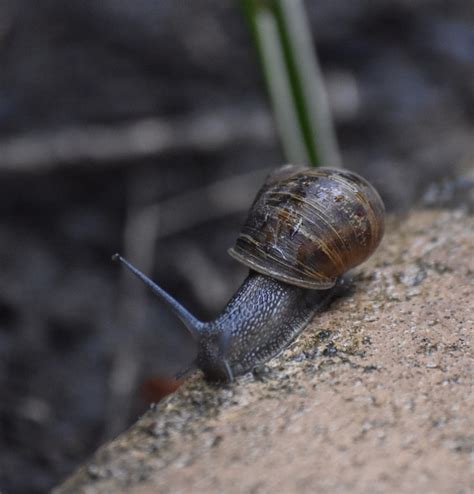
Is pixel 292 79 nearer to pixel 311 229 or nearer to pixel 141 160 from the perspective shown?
pixel 311 229

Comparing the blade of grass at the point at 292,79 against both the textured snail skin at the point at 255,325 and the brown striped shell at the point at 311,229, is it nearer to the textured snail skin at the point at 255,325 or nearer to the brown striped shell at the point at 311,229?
the brown striped shell at the point at 311,229

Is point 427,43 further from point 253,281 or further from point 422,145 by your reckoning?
point 253,281

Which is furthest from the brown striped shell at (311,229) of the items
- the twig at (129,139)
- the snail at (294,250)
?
the twig at (129,139)

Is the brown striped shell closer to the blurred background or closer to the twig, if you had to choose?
the blurred background

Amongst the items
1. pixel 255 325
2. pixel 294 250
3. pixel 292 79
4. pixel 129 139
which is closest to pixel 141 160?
pixel 129 139

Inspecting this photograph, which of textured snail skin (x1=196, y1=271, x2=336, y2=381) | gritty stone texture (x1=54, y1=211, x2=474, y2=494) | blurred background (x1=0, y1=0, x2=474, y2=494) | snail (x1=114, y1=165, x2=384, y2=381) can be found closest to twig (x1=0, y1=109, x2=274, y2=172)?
blurred background (x1=0, y1=0, x2=474, y2=494)

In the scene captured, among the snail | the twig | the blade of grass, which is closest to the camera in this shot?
the snail
